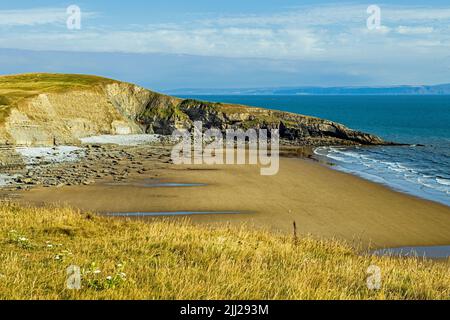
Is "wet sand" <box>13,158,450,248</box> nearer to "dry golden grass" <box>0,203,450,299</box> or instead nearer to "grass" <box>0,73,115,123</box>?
"dry golden grass" <box>0,203,450,299</box>

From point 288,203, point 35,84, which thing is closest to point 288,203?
point 288,203

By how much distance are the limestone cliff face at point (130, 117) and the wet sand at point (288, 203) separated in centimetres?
2414

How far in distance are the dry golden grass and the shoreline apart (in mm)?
9585

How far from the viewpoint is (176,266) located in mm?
10469

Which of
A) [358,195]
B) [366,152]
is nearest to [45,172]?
[358,195]

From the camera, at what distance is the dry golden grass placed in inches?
332

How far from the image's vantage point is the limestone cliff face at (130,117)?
197ft

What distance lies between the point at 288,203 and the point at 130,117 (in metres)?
51.0

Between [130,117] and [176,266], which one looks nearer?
[176,266]

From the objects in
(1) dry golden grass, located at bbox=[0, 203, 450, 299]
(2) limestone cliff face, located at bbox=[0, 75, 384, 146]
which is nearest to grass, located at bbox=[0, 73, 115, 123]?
(2) limestone cliff face, located at bbox=[0, 75, 384, 146]

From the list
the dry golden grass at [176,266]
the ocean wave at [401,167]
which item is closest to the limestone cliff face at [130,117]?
the ocean wave at [401,167]

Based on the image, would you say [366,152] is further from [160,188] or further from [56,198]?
[56,198]

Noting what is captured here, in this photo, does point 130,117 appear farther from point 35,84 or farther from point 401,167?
point 401,167

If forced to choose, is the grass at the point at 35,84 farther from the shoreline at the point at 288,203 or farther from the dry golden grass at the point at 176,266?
the dry golden grass at the point at 176,266
